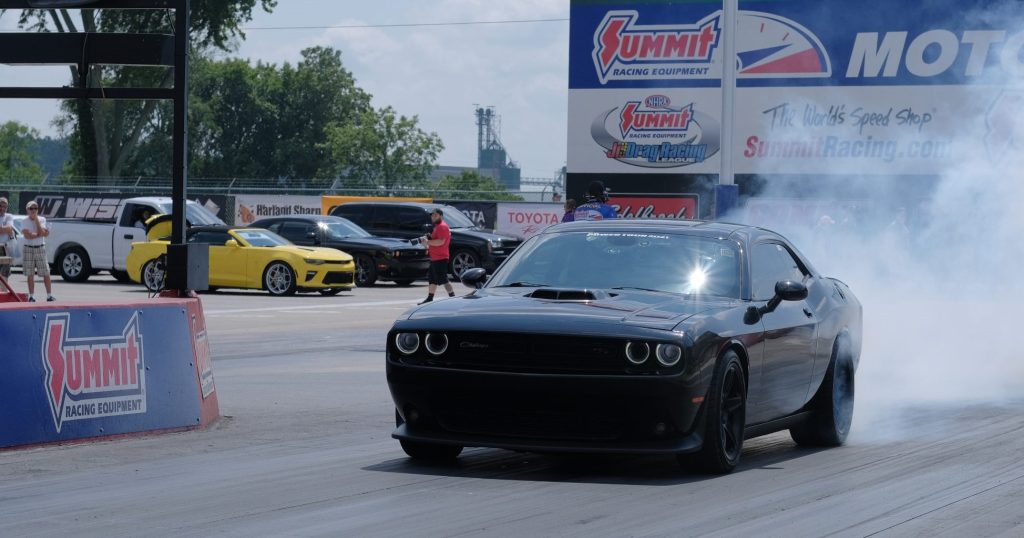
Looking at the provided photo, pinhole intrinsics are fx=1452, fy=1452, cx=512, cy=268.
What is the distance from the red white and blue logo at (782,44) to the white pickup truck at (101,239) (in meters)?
12.8

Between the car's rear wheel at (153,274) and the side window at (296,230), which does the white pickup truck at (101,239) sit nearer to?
the side window at (296,230)

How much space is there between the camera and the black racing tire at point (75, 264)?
31.7 m

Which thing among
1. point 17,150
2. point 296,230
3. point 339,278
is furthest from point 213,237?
point 17,150

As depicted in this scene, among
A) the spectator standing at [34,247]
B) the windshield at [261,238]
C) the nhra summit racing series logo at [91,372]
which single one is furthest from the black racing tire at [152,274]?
the nhra summit racing series logo at [91,372]

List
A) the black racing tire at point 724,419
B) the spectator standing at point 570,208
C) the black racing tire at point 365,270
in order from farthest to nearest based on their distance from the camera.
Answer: the black racing tire at point 365,270 → the spectator standing at point 570,208 → the black racing tire at point 724,419

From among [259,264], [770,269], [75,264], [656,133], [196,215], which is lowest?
[75,264]

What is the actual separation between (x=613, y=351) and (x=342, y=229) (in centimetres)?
2462

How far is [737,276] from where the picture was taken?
8.63 metres

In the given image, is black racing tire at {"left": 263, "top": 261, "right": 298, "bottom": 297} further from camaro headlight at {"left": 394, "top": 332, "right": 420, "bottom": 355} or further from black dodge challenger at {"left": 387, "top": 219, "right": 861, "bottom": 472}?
camaro headlight at {"left": 394, "top": 332, "right": 420, "bottom": 355}

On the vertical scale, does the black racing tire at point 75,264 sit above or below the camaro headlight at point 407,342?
below

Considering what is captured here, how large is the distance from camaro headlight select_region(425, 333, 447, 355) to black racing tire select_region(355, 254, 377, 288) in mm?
23329

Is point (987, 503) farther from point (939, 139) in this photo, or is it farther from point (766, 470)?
point (939, 139)

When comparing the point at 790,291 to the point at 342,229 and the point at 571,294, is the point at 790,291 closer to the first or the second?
the point at 571,294

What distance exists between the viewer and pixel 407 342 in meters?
7.86
